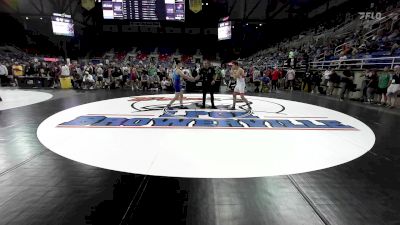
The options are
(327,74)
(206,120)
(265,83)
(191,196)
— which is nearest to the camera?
(191,196)

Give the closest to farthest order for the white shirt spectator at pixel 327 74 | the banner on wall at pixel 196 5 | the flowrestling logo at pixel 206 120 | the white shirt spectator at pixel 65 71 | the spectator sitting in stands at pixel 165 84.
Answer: the flowrestling logo at pixel 206 120
the white shirt spectator at pixel 327 74
the spectator sitting in stands at pixel 165 84
the white shirt spectator at pixel 65 71
the banner on wall at pixel 196 5

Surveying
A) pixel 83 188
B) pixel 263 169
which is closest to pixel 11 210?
pixel 83 188

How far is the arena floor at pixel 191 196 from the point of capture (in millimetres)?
2102

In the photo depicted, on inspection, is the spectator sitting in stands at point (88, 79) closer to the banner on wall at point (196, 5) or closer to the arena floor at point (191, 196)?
the banner on wall at point (196, 5)

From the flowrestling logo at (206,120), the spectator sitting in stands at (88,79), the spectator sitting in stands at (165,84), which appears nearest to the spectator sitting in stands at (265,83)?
the spectator sitting in stands at (165,84)

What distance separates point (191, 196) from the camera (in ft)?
7.94

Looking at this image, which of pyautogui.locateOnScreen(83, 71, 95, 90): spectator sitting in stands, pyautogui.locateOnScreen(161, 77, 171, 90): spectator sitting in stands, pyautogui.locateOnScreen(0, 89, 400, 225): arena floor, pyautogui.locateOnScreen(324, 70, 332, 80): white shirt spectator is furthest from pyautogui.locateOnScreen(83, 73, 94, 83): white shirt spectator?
pyautogui.locateOnScreen(324, 70, 332, 80): white shirt spectator

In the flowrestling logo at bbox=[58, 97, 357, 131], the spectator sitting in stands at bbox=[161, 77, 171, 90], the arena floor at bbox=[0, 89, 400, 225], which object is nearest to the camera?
the arena floor at bbox=[0, 89, 400, 225]

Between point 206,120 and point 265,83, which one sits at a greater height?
point 265,83

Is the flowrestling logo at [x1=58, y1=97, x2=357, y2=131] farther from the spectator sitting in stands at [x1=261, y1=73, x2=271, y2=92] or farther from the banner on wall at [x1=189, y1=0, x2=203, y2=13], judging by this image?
the banner on wall at [x1=189, y1=0, x2=203, y2=13]

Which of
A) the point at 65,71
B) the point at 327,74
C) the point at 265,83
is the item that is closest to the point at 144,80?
the point at 65,71

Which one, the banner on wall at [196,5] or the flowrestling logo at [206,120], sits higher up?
the banner on wall at [196,5]

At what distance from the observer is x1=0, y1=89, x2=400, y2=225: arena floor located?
6.89 ft

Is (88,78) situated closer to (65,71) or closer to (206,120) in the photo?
(65,71)
